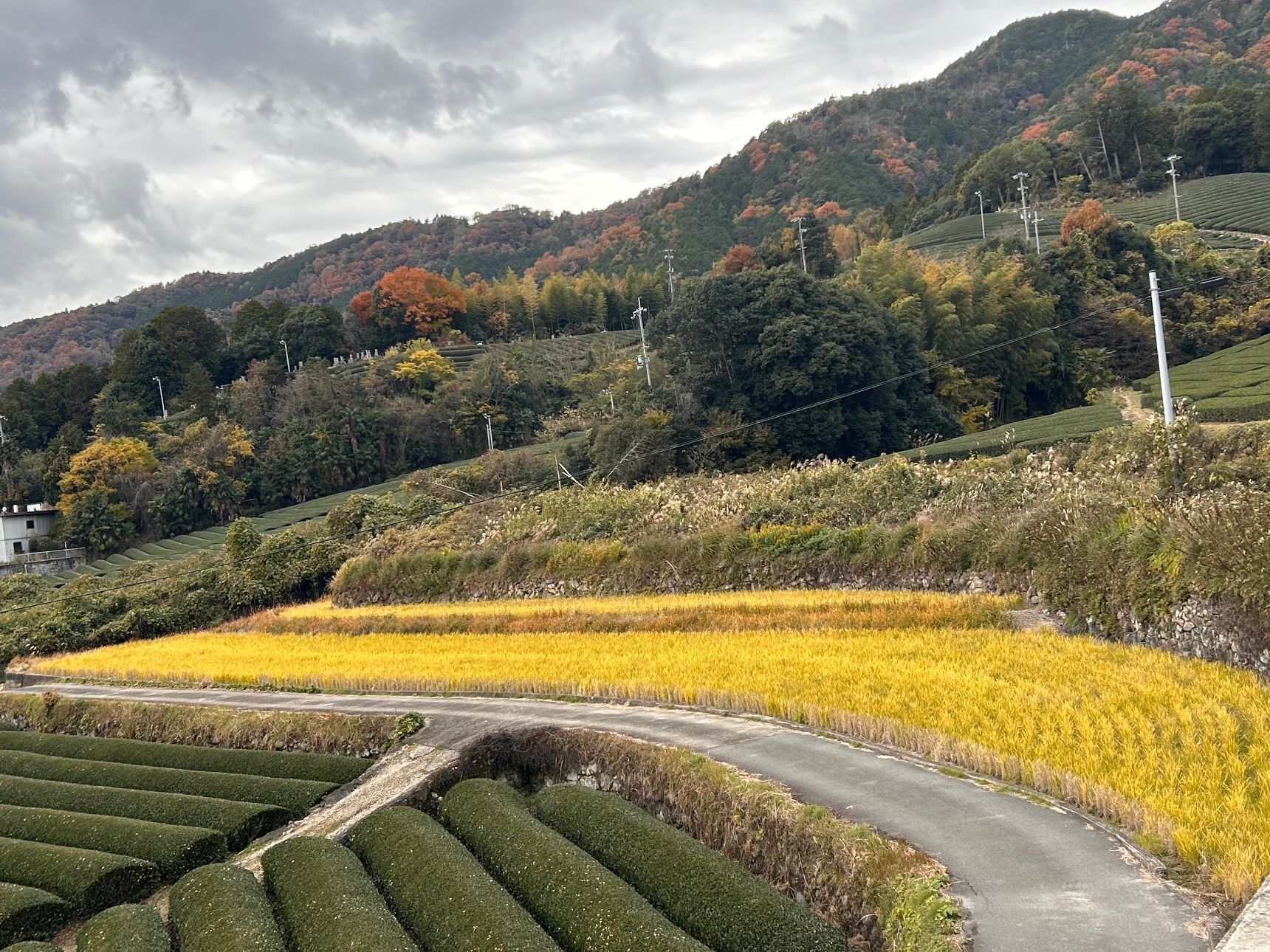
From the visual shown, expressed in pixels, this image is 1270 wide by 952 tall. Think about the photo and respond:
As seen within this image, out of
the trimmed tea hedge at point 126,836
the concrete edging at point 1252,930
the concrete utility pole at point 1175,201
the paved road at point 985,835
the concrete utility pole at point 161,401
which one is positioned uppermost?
the concrete utility pole at point 1175,201

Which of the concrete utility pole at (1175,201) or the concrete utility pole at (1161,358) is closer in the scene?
the concrete utility pole at (1161,358)

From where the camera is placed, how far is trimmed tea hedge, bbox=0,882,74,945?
10.5 m

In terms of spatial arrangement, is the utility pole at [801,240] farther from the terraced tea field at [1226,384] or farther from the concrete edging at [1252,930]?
the concrete edging at [1252,930]

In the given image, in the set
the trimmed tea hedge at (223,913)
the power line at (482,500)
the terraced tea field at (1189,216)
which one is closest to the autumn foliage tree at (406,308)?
the terraced tea field at (1189,216)

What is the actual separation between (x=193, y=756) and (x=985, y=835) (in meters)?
12.7

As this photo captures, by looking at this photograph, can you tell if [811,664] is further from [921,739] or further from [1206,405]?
[1206,405]

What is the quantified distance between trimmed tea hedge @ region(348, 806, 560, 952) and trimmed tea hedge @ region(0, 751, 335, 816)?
7.33ft

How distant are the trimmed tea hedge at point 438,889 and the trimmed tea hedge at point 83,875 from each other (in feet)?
8.19

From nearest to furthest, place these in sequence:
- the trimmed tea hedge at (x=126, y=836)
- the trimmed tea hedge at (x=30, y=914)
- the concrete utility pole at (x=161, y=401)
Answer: the trimmed tea hedge at (x=30, y=914), the trimmed tea hedge at (x=126, y=836), the concrete utility pole at (x=161, y=401)

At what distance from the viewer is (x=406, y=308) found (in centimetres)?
7306

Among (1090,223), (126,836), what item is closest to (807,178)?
(1090,223)

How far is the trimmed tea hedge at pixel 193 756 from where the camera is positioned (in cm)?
1434

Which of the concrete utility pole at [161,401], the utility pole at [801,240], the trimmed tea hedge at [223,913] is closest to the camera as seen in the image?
the trimmed tea hedge at [223,913]

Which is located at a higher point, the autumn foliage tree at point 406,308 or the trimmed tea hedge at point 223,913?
the autumn foliage tree at point 406,308
